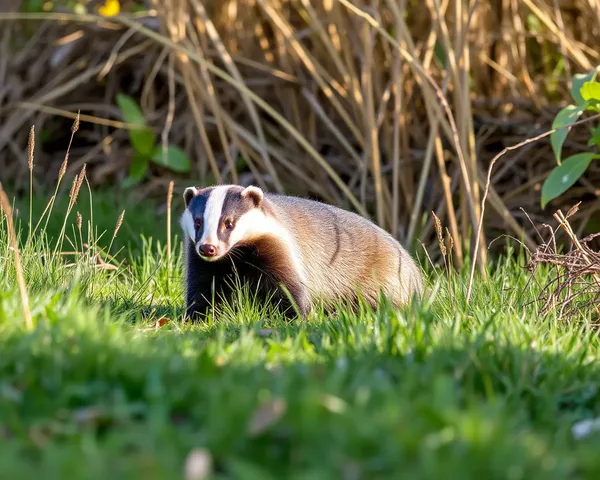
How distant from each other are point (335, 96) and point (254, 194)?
263 centimetres

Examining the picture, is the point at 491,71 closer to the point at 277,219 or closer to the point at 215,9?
the point at 215,9

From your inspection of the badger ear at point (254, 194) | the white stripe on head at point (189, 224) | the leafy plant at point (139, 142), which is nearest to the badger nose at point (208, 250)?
the white stripe on head at point (189, 224)

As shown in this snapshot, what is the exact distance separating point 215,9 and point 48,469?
227 inches

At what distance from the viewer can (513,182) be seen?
6469mm

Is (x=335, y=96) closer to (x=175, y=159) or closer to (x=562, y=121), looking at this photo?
(x=175, y=159)

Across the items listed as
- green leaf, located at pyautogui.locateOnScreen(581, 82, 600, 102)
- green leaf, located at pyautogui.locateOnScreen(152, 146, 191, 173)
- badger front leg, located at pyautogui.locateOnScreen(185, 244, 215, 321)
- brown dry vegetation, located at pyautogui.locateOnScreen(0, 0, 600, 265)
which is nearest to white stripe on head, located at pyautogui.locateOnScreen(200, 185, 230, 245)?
badger front leg, located at pyautogui.locateOnScreen(185, 244, 215, 321)

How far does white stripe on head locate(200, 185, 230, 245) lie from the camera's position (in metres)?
3.99

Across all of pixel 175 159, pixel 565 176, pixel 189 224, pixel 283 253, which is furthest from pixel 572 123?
pixel 175 159

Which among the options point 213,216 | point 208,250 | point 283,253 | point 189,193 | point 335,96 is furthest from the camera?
point 335,96

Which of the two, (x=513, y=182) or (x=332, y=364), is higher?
(x=332, y=364)

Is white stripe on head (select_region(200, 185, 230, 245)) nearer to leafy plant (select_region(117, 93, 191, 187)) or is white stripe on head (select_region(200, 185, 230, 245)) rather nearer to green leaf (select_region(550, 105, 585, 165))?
green leaf (select_region(550, 105, 585, 165))

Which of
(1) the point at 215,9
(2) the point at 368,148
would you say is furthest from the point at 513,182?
(1) the point at 215,9

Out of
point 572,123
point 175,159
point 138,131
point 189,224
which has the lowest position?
point 175,159

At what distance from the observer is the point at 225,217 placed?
409cm
